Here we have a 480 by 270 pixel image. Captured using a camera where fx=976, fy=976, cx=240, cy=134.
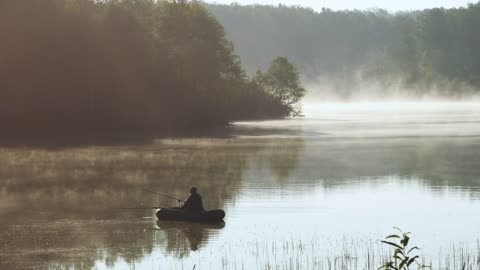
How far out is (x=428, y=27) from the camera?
193125 mm

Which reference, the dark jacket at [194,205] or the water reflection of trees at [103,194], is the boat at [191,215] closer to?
the dark jacket at [194,205]

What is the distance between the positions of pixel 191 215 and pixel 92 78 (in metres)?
48.4

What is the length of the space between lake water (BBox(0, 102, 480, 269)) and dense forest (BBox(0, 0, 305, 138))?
14.5m

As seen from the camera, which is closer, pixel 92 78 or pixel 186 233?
pixel 186 233

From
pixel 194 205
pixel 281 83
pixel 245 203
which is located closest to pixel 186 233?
pixel 194 205

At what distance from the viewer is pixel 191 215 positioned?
2961 cm

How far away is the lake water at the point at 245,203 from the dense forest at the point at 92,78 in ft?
47.6

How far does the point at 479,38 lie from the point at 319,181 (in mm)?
155274

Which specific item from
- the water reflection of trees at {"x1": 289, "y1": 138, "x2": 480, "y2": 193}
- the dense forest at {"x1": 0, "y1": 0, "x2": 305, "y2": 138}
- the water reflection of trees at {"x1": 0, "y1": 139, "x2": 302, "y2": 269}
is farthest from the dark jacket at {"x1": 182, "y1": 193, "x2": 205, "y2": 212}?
the dense forest at {"x1": 0, "y1": 0, "x2": 305, "y2": 138}

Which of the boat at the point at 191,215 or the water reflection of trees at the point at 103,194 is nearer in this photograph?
the water reflection of trees at the point at 103,194

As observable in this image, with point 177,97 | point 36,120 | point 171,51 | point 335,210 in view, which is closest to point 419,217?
point 335,210

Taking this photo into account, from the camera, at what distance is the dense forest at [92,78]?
73500 mm

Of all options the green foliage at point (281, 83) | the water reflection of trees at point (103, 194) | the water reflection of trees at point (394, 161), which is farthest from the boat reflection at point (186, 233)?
the green foliage at point (281, 83)

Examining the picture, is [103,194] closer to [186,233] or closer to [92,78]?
[186,233]
